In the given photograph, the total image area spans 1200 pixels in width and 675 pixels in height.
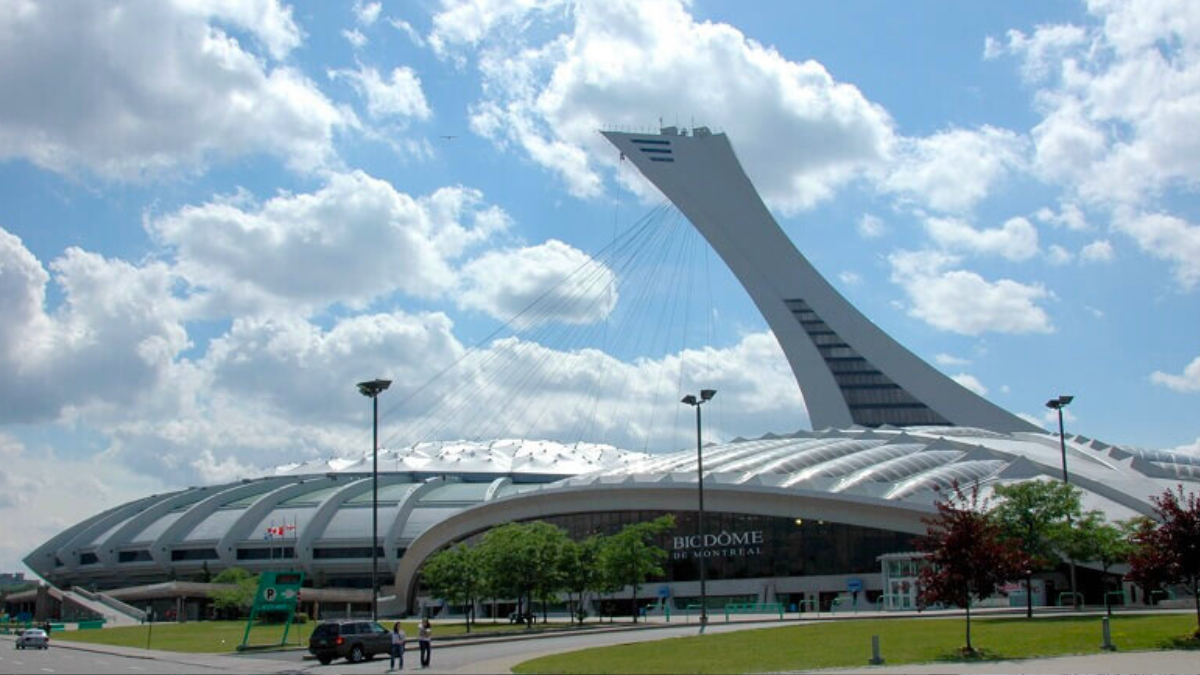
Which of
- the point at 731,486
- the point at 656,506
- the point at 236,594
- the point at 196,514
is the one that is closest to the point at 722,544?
the point at 731,486

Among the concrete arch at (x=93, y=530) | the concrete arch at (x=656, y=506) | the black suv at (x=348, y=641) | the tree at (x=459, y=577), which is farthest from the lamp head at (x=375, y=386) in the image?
the concrete arch at (x=93, y=530)

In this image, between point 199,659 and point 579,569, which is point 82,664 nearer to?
point 199,659

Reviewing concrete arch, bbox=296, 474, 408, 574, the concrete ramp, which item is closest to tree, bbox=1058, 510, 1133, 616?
the concrete ramp

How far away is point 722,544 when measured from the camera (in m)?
65.3

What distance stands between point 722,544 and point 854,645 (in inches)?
1398

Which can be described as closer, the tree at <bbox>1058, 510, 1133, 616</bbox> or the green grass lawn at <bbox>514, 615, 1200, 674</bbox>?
the green grass lawn at <bbox>514, 615, 1200, 674</bbox>

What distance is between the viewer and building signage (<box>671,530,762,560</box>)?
6438 cm

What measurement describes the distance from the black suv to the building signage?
31.6 m

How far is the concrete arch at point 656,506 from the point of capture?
60.3m

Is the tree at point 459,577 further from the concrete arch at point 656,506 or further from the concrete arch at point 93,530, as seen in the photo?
the concrete arch at point 93,530

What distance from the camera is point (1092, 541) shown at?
1773 inches

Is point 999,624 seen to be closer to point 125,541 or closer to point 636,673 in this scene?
point 636,673

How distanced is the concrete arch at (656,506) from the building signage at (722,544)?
4.57ft

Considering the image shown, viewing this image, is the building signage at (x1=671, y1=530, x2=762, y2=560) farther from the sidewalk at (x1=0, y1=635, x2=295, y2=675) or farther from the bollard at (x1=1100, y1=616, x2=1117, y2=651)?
the bollard at (x1=1100, y1=616, x2=1117, y2=651)
